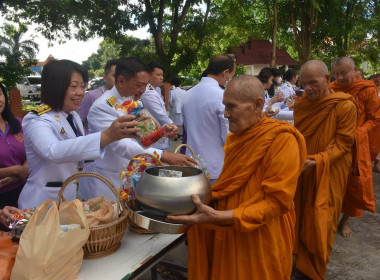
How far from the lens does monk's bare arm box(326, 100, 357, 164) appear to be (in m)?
2.98

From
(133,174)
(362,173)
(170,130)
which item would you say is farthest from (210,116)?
(362,173)

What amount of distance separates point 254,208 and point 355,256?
99.0 inches

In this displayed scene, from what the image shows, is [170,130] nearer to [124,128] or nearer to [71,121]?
[124,128]

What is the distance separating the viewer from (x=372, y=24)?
58.4 feet

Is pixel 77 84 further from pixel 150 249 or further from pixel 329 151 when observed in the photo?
pixel 329 151

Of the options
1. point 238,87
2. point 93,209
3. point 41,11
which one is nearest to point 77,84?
point 93,209

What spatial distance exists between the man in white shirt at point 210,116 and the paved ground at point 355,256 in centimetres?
107

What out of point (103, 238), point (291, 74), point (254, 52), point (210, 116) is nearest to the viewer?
point (103, 238)

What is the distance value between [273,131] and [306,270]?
183cm

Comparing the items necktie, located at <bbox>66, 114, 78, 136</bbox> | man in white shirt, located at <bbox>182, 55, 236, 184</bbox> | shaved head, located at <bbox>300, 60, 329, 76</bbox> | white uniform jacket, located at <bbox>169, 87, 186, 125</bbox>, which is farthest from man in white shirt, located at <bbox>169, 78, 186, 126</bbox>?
necktie, located at <bbox>66, 114, 78, 136</bbox>

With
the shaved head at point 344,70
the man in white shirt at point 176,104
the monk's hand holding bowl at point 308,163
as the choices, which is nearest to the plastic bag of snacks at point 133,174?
the monk's hand holding bowl at point 308,163

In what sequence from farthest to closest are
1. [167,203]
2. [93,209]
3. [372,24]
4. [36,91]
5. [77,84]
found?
[36,91] < [372,24] < [77,84] < [93,209] < [167,203]

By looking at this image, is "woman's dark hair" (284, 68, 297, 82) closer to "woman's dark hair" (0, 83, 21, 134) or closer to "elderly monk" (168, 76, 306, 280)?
"elderly monk" (168, 76, 306, 280)

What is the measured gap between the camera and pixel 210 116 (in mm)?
3535
